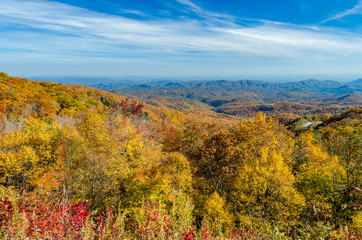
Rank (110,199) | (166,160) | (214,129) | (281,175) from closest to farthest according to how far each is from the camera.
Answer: (110,199) → (281,175) → (166,160) → (214,129)

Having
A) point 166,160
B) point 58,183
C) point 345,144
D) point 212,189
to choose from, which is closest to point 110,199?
point 58,183

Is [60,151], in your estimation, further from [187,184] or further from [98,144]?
[187,184]

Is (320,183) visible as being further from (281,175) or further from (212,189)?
(212,189)

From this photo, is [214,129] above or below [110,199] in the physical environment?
above

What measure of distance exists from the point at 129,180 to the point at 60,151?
12526 mm

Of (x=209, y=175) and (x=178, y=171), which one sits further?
(x=209, y=175)

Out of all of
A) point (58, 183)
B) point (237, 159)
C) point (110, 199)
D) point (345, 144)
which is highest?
point (345, 144)

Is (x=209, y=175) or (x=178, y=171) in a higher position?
(x=178, y=171)

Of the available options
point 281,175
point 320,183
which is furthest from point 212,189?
point 320,183

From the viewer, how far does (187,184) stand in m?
26.1

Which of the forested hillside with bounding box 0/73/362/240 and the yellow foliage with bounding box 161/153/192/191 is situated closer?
the forested hillside with bounding box 0/73/362/240

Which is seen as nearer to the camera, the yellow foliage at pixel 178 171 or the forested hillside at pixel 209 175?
the forested hillside at pixel 209 175

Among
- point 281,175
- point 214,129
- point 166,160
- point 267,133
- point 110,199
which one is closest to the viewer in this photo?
point 110,199

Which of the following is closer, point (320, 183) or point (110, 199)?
point (110, 199)
